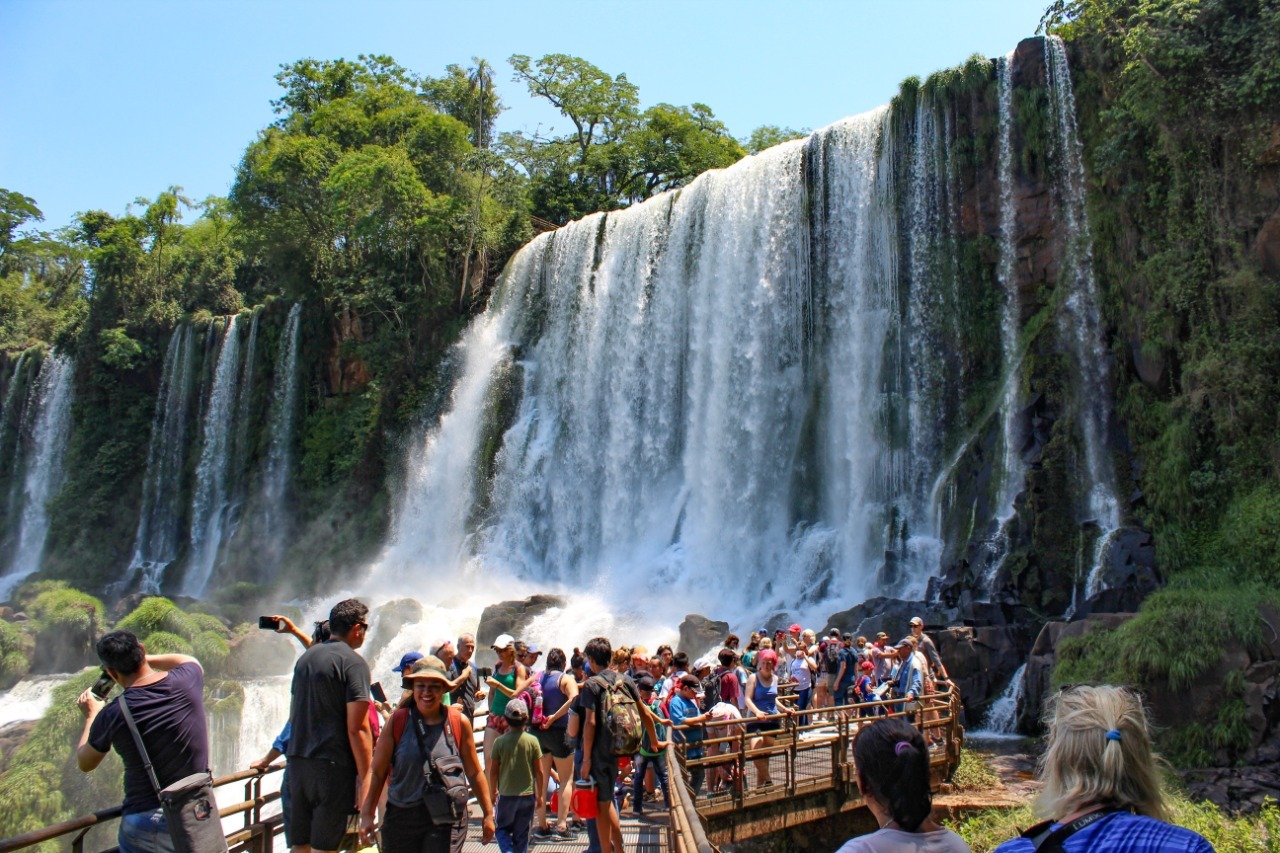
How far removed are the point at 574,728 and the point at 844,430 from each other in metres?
17.5

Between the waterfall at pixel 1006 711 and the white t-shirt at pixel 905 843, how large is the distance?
12799 mm

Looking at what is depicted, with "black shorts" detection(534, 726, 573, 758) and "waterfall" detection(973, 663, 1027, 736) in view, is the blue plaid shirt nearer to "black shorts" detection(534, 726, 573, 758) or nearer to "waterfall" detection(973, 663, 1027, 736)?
"black shorts" detection(534, 726, 573, 758)

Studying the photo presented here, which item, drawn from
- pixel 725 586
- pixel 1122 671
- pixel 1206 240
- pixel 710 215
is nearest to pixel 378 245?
pixel 710 215

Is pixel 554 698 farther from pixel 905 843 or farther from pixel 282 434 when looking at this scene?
pixel 282 434

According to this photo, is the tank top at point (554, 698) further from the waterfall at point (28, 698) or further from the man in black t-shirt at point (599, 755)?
the waterfall at point (28, 698)

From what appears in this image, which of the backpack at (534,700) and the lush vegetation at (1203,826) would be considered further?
the lush vegetation at (1203,826)

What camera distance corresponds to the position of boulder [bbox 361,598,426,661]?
23498 millimetres

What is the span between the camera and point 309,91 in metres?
46.8

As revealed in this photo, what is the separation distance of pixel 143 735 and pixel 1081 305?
63.5 feet

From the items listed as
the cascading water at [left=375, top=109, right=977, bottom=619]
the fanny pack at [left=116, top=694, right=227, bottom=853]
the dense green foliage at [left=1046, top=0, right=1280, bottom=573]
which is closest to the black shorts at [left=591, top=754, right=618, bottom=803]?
the fanny pack at [left=116, top=694, right=227, bottom=853]

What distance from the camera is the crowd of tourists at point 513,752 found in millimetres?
2686

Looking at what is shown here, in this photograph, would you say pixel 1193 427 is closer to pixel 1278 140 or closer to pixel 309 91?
pixel 1278 140

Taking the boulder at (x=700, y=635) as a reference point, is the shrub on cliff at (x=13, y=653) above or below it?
below

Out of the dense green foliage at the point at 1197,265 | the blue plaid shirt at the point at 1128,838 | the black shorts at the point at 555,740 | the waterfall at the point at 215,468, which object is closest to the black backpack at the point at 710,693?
the black shorts at the point at 555,740
